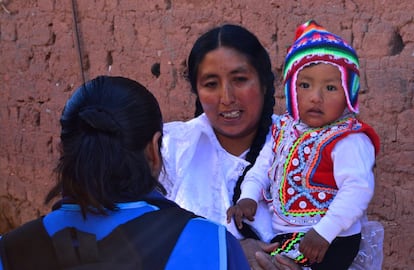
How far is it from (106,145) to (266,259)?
0.81 meters

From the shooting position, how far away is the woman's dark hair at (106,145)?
1.71 meters

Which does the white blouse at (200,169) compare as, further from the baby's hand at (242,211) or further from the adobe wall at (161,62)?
the adobe wall at (161,62)

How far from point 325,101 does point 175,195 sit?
2.35ft

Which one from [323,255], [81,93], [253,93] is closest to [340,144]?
[323,255]

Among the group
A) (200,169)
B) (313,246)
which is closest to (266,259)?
(313,246)

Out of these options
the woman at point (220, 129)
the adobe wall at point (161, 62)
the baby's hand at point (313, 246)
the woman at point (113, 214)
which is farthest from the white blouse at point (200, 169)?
the adobe wall at point (161, 62)

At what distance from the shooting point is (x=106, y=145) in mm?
1720

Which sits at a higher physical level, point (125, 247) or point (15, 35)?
point (15, 35)

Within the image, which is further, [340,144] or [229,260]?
[340,144]

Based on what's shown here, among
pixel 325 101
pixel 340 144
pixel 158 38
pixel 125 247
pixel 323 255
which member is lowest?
pixel 323 255

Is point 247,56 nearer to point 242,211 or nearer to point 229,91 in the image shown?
point 229,91

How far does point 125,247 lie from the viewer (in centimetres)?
170

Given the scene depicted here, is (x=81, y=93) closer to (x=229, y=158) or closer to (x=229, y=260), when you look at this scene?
(x=229, y=260)

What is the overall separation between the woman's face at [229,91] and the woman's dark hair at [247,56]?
27 millimetres
